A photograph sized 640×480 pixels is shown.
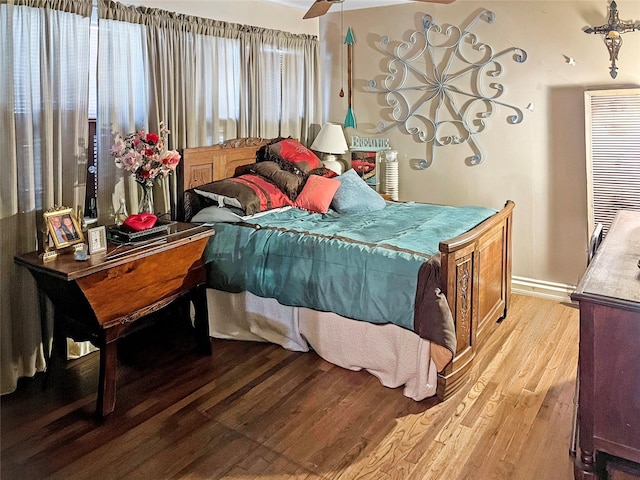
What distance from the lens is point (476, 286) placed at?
2.92m

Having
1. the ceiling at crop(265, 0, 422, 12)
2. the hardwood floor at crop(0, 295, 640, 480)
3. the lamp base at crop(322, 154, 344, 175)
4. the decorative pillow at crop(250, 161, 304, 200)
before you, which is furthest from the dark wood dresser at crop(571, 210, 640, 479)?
the ceiling at crop(265, 0, 422, 12)

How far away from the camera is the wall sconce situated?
3.44m

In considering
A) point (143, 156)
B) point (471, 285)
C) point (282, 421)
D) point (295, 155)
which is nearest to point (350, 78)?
point (295, 155)

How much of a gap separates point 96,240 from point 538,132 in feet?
10.9

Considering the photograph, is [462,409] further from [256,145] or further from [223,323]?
[256,145]

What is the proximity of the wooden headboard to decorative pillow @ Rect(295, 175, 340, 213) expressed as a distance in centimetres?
58

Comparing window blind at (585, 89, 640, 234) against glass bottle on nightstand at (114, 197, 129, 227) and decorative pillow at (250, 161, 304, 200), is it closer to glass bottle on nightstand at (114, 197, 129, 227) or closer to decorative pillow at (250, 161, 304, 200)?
decorative pillow at (250, 161, 304, 200)

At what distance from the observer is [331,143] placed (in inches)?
183

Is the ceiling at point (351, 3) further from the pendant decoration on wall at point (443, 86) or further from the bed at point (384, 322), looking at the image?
the bed at point (384, 322)

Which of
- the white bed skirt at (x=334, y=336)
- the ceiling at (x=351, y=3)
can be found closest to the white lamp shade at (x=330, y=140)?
the ceiling at (x=351, y=3)

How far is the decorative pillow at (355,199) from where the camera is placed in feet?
12.9

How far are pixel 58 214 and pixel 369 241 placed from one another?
1675 millimetres

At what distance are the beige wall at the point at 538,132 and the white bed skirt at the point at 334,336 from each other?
6.49 ft

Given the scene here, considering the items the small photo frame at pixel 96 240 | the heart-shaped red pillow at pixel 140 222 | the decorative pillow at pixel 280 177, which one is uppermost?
the decorative pillow at pixel 280 177
